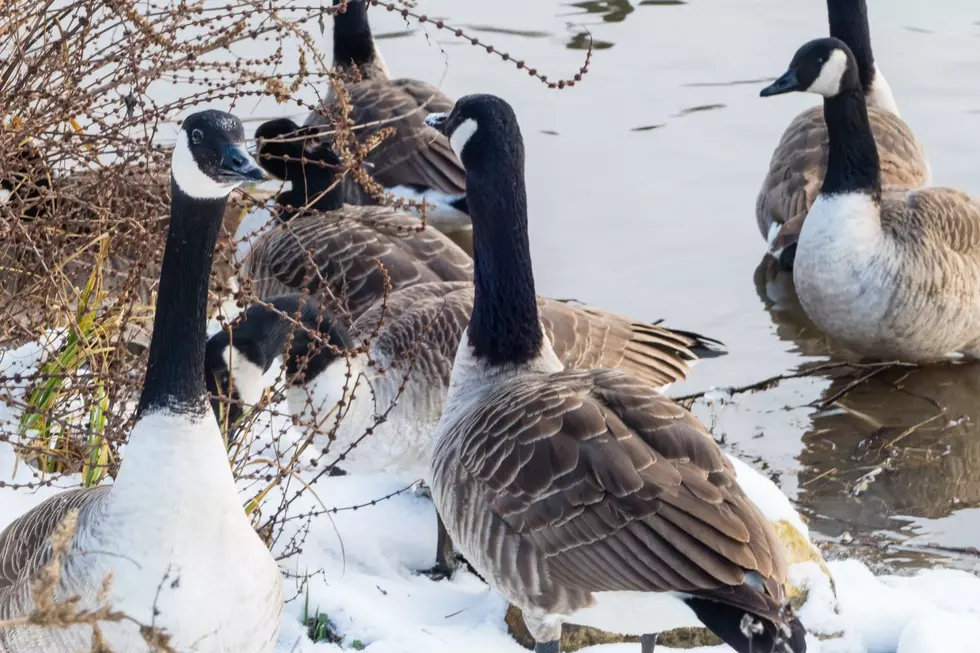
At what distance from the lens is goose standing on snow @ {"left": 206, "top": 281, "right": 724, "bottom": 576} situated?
475 centimetres

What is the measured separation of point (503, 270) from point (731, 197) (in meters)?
4.89

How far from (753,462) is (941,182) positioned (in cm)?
372

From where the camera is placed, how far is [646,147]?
9.46 metres

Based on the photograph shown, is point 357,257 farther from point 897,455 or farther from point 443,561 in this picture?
point 897,455

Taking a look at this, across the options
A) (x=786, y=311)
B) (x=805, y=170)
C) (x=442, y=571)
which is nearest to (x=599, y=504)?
(x=442, y=571)

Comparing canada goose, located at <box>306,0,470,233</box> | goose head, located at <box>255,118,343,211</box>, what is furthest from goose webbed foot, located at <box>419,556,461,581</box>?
canada goose, located at <box>306,0,470,233</box>

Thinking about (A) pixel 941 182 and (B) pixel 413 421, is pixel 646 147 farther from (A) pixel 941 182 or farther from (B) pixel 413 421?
(B) pixel 413 421

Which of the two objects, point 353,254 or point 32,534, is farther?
point 353,254

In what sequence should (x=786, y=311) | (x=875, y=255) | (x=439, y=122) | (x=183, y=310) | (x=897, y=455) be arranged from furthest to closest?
(x=786, y=311), (x=875, y=255), (x=897, y=455), (x=439, y=122), (x=183, y=310)

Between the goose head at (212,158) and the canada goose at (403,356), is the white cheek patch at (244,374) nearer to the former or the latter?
the canada goose at (403,356)

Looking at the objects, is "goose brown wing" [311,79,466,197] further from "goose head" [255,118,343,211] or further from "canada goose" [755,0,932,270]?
"canada goose" [755,0,932,270]

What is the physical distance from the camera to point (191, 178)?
2.93 metres

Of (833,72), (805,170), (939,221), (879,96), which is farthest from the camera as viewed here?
(879,96)

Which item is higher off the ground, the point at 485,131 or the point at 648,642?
the point at 485,131
